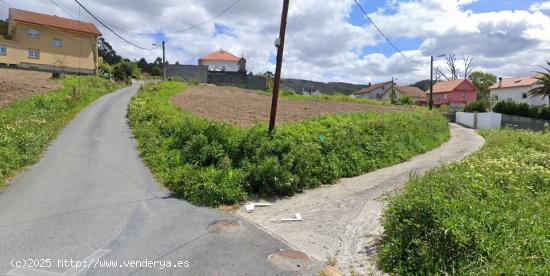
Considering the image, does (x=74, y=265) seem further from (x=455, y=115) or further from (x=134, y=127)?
(x=455, y=115)

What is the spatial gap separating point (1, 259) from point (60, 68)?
43.1m

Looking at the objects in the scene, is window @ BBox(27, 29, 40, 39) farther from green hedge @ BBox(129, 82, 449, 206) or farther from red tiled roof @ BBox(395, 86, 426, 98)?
red tiled roof @ BBox(395, 86, 426, 98)

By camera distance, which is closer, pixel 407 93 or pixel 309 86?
pixel 309 86

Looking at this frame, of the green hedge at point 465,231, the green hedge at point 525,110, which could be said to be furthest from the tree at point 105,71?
the green hedge at point 465,231

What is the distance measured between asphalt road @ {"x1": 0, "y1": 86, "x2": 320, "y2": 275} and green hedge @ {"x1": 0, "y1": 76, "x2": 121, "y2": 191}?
0.66m

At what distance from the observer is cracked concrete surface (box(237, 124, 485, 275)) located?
23.3 feet

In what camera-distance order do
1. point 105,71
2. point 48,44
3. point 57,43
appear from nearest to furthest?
point 48,44 < point 57,43 < point 105,71

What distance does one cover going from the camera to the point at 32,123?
17938mm

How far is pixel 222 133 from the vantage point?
13.0m

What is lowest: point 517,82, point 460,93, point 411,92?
point 460,93

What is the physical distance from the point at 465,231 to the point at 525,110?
44.6 meters

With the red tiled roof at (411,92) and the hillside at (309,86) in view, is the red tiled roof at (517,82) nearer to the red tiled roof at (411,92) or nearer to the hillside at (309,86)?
the red tiled roof at (411,92)

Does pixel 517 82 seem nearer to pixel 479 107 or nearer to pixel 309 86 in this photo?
pixel 479 107

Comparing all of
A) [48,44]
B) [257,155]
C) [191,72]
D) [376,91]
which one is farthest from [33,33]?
[376,91]
